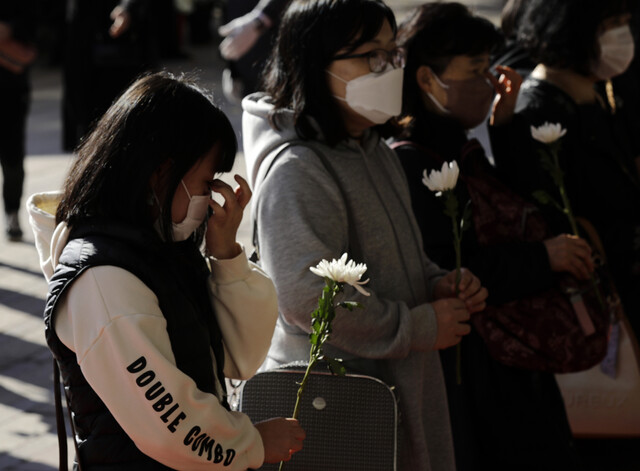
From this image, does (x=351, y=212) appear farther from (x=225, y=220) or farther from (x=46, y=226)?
(x=46, y=226)

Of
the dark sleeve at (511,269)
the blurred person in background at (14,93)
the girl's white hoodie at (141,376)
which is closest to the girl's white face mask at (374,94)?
the dark sleeve at (511,269)

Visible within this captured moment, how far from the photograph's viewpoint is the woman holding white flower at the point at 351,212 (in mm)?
2561

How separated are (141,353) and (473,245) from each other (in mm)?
1535

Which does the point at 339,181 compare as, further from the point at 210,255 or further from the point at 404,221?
the point at 210,255

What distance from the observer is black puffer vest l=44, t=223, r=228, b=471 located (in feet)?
6.25

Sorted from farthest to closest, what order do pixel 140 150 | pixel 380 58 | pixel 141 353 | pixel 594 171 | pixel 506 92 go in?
pixel 594 171 < pixel 506 92 < pixel 380 58 < pixel 140 150 < pixel 141 353

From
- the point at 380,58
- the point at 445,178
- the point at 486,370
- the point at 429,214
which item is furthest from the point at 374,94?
the point at 486,370

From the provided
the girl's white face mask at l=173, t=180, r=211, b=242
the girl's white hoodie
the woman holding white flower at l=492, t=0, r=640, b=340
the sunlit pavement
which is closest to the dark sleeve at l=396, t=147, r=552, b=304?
the woman holding white flower at l=492, t=0, r=640, b=340

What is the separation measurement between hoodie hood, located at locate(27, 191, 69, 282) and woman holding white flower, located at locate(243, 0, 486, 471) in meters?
0.56

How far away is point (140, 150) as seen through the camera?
1.98 meters

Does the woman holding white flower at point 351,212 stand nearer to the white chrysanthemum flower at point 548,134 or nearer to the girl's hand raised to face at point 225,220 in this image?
the girl's hand raised to face at point 225,220

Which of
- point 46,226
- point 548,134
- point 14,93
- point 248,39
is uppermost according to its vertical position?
point 46,226

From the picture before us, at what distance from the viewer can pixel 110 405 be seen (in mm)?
1878

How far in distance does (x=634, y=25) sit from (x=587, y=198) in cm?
159
